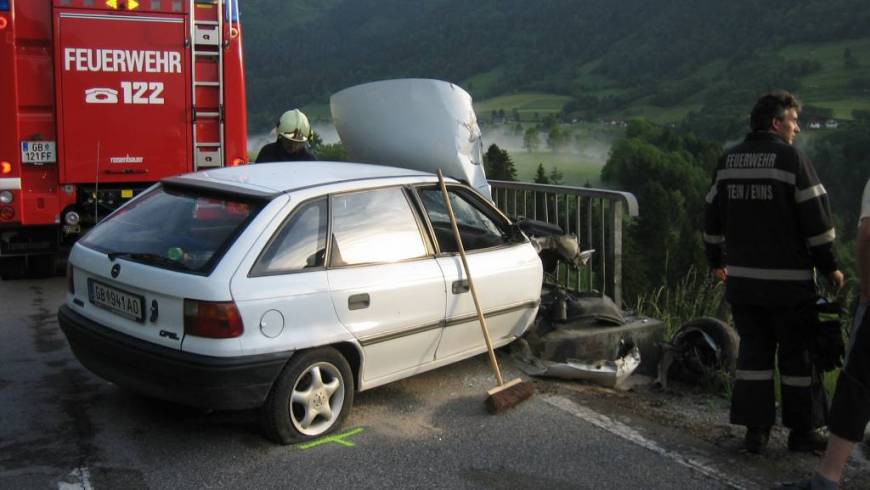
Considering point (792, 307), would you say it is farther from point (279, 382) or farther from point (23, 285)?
point (23, 285)

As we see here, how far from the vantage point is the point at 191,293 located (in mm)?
4164

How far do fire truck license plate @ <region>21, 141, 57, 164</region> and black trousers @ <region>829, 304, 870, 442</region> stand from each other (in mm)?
7659

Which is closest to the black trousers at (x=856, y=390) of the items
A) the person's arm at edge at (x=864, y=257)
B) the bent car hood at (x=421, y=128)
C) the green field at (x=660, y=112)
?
the person's arm at edge at (x=864, y=257)

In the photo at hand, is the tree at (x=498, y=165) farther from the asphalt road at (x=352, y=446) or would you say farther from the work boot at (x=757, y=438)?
the work boot at (x=757, y=438)

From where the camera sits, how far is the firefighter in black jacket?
4.36 meters

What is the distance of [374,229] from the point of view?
4.93 metres

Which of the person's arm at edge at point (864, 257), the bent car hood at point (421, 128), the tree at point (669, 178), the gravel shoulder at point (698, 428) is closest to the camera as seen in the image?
the person's arm at edge at point (864, 257)

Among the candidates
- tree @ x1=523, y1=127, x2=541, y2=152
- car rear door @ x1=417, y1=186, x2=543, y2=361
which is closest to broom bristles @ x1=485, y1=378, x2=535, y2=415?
car rear door @ x1=417, y1=186, x2=543, y2=361

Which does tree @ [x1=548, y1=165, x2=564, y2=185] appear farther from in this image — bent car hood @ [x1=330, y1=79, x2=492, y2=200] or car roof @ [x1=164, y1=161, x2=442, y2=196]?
car roof @ [x1=164, y1=161, x2=442, y2=196]

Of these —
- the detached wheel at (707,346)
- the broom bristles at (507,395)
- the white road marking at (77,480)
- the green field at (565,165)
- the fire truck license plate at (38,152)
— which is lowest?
the white road marking at (77,480)

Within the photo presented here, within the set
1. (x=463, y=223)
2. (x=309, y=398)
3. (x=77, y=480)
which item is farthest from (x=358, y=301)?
(x=77, y=480)

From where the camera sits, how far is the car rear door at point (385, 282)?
15.3ft

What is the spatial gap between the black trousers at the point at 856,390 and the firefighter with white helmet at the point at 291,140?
193 inches

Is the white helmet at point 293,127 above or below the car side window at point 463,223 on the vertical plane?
above
